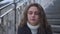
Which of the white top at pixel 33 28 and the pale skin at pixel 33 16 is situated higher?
the pale skin at pixel 33 16

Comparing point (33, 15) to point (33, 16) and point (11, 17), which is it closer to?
point (33, 16)

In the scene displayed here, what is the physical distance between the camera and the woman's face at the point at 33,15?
1943mm

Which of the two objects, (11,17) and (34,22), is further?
(11,17)

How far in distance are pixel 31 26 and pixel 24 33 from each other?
112 millimetres

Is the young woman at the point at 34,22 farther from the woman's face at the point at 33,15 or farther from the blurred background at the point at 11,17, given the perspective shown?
the blurred background at the point at 11,17

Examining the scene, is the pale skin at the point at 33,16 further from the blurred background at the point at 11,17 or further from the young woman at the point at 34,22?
the blurred background at the point at 11,17

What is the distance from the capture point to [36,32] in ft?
6.46

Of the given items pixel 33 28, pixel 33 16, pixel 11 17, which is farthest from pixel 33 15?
pixel 11 17

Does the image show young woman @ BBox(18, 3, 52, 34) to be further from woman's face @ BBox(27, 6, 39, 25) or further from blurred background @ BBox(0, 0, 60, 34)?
blurred background @ BBox(0, 0, 60, 34)

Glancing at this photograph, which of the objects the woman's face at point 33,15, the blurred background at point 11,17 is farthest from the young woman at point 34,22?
the blurred background at point 11,17

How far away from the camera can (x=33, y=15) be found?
1943mm

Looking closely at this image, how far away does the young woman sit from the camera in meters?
1.95

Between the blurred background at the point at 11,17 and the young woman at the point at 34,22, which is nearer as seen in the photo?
the young woman at the point at 34,22

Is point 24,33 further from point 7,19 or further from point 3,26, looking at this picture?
point 7,19
